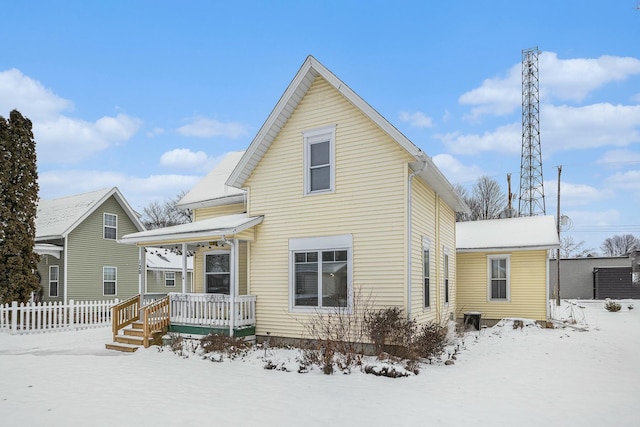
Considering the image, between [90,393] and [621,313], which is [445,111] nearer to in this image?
[621,313]

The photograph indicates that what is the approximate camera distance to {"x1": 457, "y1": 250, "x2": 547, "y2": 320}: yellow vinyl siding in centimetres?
1742

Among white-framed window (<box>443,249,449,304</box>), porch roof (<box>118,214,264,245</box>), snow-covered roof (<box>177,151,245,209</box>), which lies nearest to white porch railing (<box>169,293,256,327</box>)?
porch roof (<box>118,214,264,245</box>)

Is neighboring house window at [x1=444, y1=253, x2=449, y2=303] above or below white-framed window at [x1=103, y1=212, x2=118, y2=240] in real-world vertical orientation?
below

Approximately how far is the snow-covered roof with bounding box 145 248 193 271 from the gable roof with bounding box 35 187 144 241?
272cm

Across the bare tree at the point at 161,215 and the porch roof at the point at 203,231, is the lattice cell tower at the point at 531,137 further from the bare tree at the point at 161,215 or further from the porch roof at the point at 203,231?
the bare tree at the point at 161,215

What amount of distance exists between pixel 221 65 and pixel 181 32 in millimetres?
2429

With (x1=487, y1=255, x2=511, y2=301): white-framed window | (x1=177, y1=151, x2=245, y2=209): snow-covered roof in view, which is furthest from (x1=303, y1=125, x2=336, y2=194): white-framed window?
(x1=487, y1=255, x2=511, y2=301): white-framed window

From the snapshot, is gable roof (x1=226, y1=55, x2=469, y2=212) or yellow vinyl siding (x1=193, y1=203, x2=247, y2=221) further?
yellow vinyl siding (x1=193, y1=203, x2=247, y2=221)

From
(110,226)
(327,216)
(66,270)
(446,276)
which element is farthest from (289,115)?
(110,226)

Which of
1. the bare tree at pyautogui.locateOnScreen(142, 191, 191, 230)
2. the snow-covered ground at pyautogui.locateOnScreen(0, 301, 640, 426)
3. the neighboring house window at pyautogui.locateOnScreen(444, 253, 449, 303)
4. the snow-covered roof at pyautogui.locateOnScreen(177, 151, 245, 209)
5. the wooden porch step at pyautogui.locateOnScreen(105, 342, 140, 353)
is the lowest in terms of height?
the wooden porch step at pyautogui.locateOnScreen(105, 342, 140, 353)

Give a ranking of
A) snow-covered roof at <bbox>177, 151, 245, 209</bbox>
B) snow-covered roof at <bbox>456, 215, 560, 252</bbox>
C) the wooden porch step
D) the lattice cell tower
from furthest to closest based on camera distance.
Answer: the lattice cell tower, snow-covered roof at <bbox>456, 215, 560, 252</bbox>, snow-covered roof at <bbox>177, 151, 245, 209</bbox>, the wooden porch step

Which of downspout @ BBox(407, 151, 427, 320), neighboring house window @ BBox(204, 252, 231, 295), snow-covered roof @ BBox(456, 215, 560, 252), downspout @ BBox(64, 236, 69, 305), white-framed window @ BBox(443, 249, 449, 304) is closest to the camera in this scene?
downspout @ BBox(407, 151, 427, 320)

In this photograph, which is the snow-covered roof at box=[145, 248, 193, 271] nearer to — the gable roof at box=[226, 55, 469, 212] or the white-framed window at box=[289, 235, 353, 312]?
the gable roof at box=[226, 55, 469, 212]

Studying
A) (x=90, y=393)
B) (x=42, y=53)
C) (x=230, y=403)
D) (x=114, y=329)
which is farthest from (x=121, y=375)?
(x=42, y=53)
